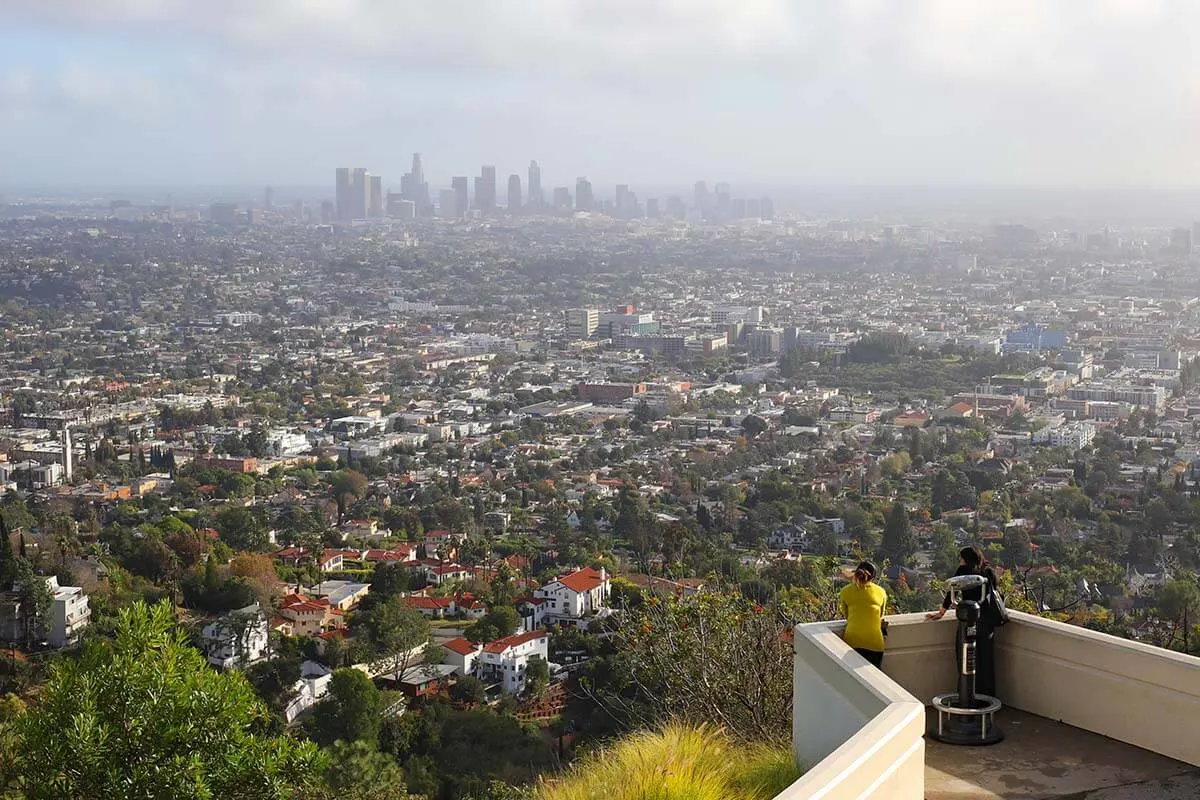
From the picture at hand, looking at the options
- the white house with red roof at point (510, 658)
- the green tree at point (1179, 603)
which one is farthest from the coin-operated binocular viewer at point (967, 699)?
the white house with red roof at point (510, 658)

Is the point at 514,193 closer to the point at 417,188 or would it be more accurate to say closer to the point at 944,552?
the point at 417,188

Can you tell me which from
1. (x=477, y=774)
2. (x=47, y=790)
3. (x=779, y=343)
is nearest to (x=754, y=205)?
(x=779, y=343)

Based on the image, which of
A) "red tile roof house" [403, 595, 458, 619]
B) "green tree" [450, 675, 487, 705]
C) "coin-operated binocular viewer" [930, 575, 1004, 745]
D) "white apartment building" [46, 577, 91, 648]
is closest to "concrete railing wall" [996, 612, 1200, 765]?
"coin-operated binocular viewer" [930, 575, 1004, 745]

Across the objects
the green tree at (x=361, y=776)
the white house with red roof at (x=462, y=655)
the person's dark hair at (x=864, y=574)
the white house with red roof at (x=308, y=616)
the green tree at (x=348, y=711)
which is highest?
the person's dark hair at (x=864, y=574)

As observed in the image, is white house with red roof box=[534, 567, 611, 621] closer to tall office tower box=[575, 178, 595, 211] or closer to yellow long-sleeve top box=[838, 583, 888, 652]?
yellow long-sleeve top box=[838, 583, 888, 652]

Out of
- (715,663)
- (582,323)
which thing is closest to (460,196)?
(582,323)

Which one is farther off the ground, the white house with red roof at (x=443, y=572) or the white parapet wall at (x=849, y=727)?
the white parapet wall at (x=849, y=727)

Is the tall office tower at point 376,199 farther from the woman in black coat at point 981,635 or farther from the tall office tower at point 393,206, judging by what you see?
the woman in black coat at point 981,635

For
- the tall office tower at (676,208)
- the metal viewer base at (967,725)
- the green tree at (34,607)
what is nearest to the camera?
the metal viewer base at (967,725)
